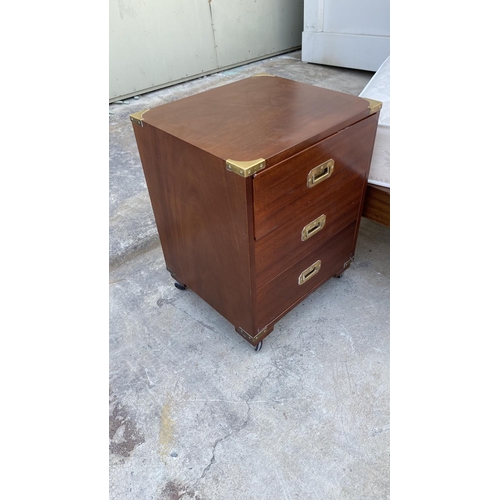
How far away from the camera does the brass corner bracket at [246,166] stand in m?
0.76

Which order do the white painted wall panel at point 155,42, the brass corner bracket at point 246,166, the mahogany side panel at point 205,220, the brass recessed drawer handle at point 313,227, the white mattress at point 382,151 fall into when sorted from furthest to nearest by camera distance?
the white painted wall panel at point 155,42
the white mattress at point 382,151
the brass recessed drawer handle at point 313,227
the mahogany side panel at point 205,220
the brass corner bracket at point 246,166

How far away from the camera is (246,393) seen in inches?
41.4

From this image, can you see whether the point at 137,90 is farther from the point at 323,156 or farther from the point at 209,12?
the point at 323,156

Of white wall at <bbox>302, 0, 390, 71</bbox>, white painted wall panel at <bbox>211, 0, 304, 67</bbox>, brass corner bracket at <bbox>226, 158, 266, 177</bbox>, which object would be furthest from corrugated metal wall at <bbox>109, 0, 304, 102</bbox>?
brass corner bracket at <bbox>226, 158, 266, 177</bbox>

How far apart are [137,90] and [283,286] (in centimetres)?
234

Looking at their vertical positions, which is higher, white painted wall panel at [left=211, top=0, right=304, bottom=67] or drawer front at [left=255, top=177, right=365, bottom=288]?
white painted wall panel at [left=211, top=0, right=304, bottom=67]

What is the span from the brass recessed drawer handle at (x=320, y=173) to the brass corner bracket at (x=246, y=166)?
185mm

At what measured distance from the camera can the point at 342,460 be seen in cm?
90

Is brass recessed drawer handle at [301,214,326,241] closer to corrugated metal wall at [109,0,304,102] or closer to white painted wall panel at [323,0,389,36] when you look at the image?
corrugated metal wall at [109,0,304,102]

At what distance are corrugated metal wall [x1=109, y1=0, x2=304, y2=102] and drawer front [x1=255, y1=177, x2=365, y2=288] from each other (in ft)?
7.19

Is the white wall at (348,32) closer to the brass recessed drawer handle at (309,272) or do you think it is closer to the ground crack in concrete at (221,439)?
the brass recessed drawer handle at (309,272)

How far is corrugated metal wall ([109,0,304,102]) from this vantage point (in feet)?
8.45

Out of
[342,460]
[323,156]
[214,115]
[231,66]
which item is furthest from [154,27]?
[342,460]

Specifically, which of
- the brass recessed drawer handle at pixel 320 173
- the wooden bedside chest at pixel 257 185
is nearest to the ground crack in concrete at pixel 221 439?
the wooden bedside chest at pixel 257 185
